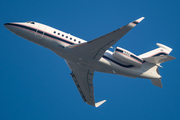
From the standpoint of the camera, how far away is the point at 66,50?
2238 cm

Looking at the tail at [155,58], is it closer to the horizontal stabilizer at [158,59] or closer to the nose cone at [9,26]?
the horizontal stabilizer at [158,59]

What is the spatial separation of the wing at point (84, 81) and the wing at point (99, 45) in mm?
3589

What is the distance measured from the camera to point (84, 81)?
27.1 meters

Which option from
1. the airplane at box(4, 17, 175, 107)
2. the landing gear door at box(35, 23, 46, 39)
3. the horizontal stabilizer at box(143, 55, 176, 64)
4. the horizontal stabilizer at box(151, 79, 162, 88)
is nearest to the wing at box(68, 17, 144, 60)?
the airplane at box(4, 17, 175, 107)

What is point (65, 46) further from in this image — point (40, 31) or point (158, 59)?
point (158, 59)

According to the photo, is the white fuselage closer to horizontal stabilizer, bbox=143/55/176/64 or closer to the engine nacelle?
the engine nacelle

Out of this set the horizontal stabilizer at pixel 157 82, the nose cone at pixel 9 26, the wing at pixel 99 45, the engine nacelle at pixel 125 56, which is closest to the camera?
the wing at pixel 99 45

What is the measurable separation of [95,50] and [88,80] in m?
5.98

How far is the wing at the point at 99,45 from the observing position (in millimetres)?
20000

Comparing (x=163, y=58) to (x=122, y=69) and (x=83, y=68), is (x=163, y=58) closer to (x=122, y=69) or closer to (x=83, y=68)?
(x=122, y=69)

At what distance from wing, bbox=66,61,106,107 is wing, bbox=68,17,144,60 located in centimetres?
359

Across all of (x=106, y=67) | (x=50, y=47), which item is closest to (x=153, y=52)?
(x=106, y=67)

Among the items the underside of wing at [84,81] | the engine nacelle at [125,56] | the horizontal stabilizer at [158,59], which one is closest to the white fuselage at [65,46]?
the engine nacelle at [125,56]

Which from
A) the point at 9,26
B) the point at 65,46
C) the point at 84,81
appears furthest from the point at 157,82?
the point at 9,26
